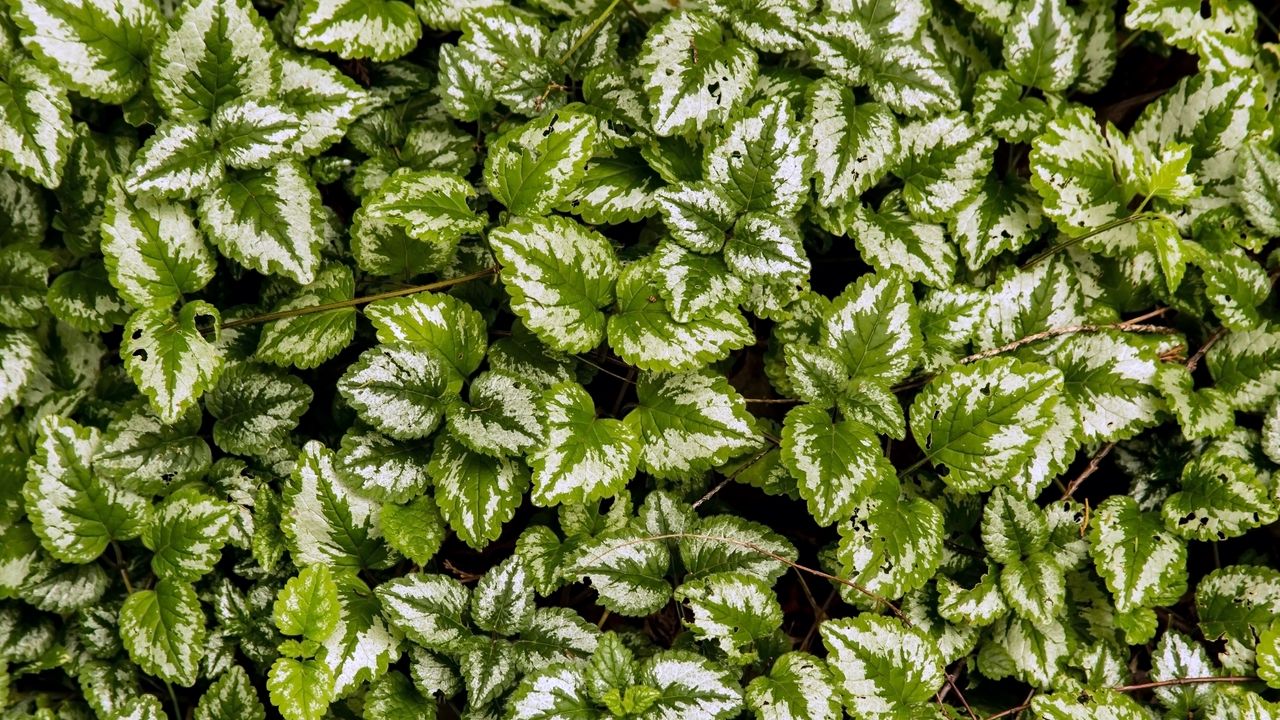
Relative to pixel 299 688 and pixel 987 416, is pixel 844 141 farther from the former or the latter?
pixel 299 688

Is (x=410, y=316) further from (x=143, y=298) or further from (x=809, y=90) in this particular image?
(x=809, y=90)

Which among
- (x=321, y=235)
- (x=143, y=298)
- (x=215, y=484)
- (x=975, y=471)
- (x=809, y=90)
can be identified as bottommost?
(x=215, y=484)

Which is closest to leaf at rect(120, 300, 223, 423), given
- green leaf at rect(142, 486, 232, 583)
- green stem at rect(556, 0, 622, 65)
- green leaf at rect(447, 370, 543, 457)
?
green leaf at rect(142, 486, 232, 583)

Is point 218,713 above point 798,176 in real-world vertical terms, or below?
below

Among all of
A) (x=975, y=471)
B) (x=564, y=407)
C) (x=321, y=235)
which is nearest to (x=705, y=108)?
(x=564, y=407)

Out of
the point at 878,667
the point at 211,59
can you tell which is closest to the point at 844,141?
the point at 878,667

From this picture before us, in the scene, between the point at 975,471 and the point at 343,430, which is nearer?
the point at 975,471

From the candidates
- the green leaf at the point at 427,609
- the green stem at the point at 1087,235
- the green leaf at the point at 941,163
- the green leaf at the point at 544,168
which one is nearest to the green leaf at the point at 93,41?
the green leaf at the point at 544,168

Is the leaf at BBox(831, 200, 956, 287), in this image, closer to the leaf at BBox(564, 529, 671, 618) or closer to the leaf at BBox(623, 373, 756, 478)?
the leaf at BBox(623, 373, 756, 478)
